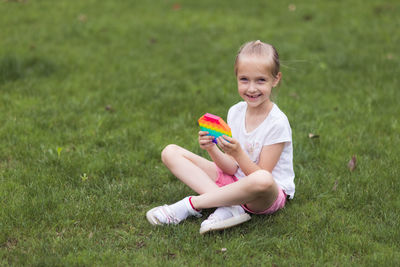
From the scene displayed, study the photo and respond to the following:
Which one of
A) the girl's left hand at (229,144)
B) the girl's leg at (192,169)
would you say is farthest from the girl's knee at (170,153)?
the girl's left hand at (229,144)

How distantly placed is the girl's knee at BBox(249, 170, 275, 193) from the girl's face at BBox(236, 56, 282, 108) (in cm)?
50

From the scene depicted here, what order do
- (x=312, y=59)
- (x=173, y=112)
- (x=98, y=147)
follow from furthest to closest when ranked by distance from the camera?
(x=312, y=59) → (x=173, y=112) → (x=98, y=147)

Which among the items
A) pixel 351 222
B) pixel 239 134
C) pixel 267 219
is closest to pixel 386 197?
pixel 351 222

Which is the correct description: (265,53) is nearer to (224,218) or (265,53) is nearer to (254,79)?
(254,79)

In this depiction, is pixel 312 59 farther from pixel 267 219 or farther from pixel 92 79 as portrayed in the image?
pixel 267 219

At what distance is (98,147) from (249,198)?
5.47 feet

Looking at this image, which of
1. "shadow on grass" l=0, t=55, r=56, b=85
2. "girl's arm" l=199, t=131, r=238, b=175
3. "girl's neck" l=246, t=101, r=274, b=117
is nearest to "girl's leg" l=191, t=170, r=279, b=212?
"girl's arm" l=199, t=131, r=238, b=175

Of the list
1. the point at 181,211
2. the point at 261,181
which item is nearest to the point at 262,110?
the point at 261,181

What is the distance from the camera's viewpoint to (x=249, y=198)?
285 cm

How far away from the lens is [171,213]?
3.02m

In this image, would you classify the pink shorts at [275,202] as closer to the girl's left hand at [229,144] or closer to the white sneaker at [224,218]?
the white sneaker at [224,218]

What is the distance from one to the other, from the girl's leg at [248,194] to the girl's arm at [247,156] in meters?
0.11

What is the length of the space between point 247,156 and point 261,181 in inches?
8.4

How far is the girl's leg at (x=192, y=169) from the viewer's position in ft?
10.4
